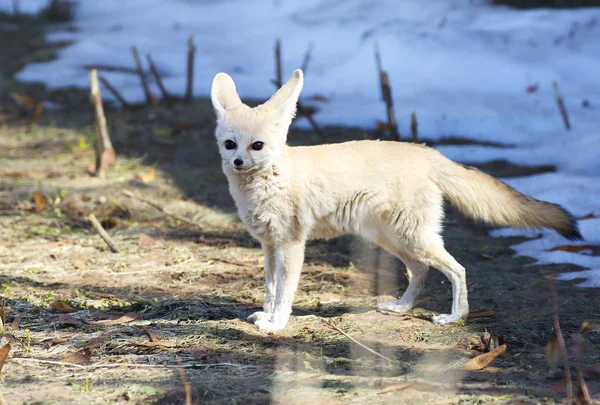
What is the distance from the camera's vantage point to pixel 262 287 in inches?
200

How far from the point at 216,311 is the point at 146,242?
5.01 feet

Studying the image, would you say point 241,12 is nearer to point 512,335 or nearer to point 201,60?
point 201,60

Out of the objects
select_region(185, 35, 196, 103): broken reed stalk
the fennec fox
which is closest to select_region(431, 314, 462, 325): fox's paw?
the fennec fox

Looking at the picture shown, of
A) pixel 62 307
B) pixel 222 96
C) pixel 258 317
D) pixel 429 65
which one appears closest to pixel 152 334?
pixel 258 317

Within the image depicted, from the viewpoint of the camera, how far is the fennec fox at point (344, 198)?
14.2 ft

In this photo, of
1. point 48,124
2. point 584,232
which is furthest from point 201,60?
point 584,232

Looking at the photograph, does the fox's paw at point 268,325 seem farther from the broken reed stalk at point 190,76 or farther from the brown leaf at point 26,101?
the brown leaf at point 26,101

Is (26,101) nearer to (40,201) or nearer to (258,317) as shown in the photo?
(40,201)

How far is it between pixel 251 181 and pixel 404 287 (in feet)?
4.50

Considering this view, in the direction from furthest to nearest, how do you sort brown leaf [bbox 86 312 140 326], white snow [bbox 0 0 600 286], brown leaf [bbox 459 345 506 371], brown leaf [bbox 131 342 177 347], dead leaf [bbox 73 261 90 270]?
white snow [bbox 0 0 600 286] < dead leaf [bbox 73 261 90 270] < brown leaf [bbox 86 312 140 326] < brown leaf [bbox 131 342 177 347] < brown leaf [bbox 459 345 506 371]

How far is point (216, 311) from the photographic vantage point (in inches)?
177

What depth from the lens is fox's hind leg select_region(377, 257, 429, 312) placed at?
452 cm

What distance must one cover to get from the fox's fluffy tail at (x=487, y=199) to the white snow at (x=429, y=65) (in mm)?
1162

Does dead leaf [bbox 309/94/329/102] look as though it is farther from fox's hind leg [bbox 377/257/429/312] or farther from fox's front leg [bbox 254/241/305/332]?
fox's front leg [bbox 254/241/305/332]
